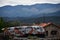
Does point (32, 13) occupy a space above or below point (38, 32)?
above

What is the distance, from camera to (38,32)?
1.82 m

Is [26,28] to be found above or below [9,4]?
below

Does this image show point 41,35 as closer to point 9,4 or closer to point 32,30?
point 32,30

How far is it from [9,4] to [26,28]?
16.0 inches

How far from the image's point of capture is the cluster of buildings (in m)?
1.81

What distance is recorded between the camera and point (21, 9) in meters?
1.85

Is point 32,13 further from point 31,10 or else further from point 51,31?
point 51,31

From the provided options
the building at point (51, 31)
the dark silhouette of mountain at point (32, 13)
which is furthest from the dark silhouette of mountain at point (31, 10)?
the building at point (51, 31)

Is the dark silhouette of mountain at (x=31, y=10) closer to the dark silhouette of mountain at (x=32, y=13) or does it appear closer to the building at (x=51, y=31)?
the dark silhouette of mountain at (x=32, y=13)

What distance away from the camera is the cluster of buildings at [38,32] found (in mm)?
1807

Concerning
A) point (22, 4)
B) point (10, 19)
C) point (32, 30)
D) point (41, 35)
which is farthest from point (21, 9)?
point (41, 35)

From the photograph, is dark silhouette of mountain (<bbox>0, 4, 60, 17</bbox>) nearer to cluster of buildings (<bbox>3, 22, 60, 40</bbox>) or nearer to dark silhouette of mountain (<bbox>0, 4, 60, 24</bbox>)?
dark silhouette of mountain (<bbox>0, 4, 60, 24</bbox>)

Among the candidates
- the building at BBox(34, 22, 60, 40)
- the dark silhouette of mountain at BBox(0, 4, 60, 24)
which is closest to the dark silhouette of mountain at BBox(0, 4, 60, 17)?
the dark silhouette of mountain at BBox(0, 4, 60, 24)

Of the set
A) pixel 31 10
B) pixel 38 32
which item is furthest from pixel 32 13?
pixel 38 32
